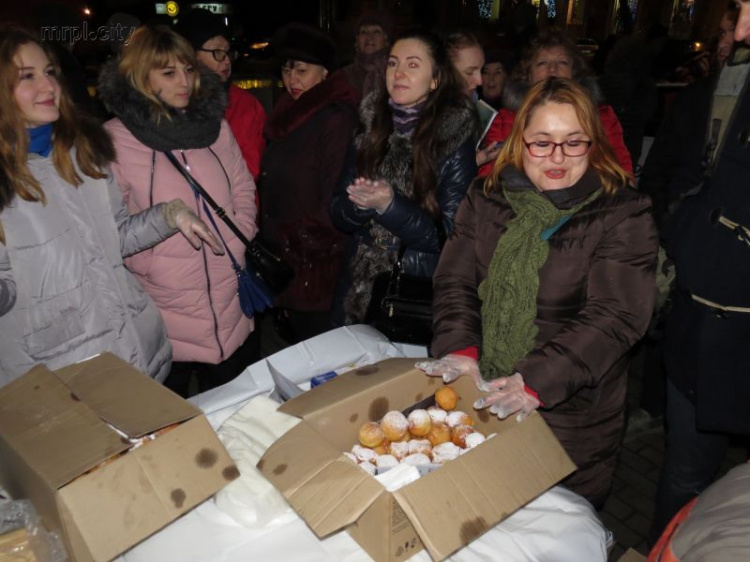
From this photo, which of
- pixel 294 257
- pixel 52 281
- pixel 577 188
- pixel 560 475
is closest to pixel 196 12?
pixel 294 257

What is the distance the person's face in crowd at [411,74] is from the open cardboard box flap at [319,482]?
5.28 ft

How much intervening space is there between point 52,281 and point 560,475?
1.68 metres

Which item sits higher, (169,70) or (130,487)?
(169,70)

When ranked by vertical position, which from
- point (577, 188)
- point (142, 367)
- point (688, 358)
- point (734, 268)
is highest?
point (577, 188)

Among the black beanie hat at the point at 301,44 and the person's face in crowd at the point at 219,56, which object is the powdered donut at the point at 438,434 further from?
the person's face in crowd at the point at 219,56

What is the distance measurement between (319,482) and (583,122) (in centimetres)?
127

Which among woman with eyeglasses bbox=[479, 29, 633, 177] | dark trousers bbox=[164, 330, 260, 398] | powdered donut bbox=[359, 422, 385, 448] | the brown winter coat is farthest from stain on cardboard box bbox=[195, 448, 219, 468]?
woman with eyeglasses bbox=[479, 29, 633, 177]

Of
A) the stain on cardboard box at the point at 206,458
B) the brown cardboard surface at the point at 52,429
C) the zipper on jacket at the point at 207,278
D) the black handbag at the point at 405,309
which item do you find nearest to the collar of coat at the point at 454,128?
the black handbag at the point at 405,309

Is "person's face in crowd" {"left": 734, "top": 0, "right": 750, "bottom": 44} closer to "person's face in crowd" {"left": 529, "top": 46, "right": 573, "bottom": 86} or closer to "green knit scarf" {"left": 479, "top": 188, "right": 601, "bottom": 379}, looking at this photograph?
"green knit scarf" {"left": 479, "top": 188, "right": 601, "bottom": 379}

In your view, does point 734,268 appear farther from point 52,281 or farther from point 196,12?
point 196,12

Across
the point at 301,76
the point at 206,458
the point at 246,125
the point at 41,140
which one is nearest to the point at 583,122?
the point at 206,458

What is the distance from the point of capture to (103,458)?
1185mm

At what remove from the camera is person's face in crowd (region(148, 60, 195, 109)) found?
2.44m

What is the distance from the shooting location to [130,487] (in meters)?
1.21
